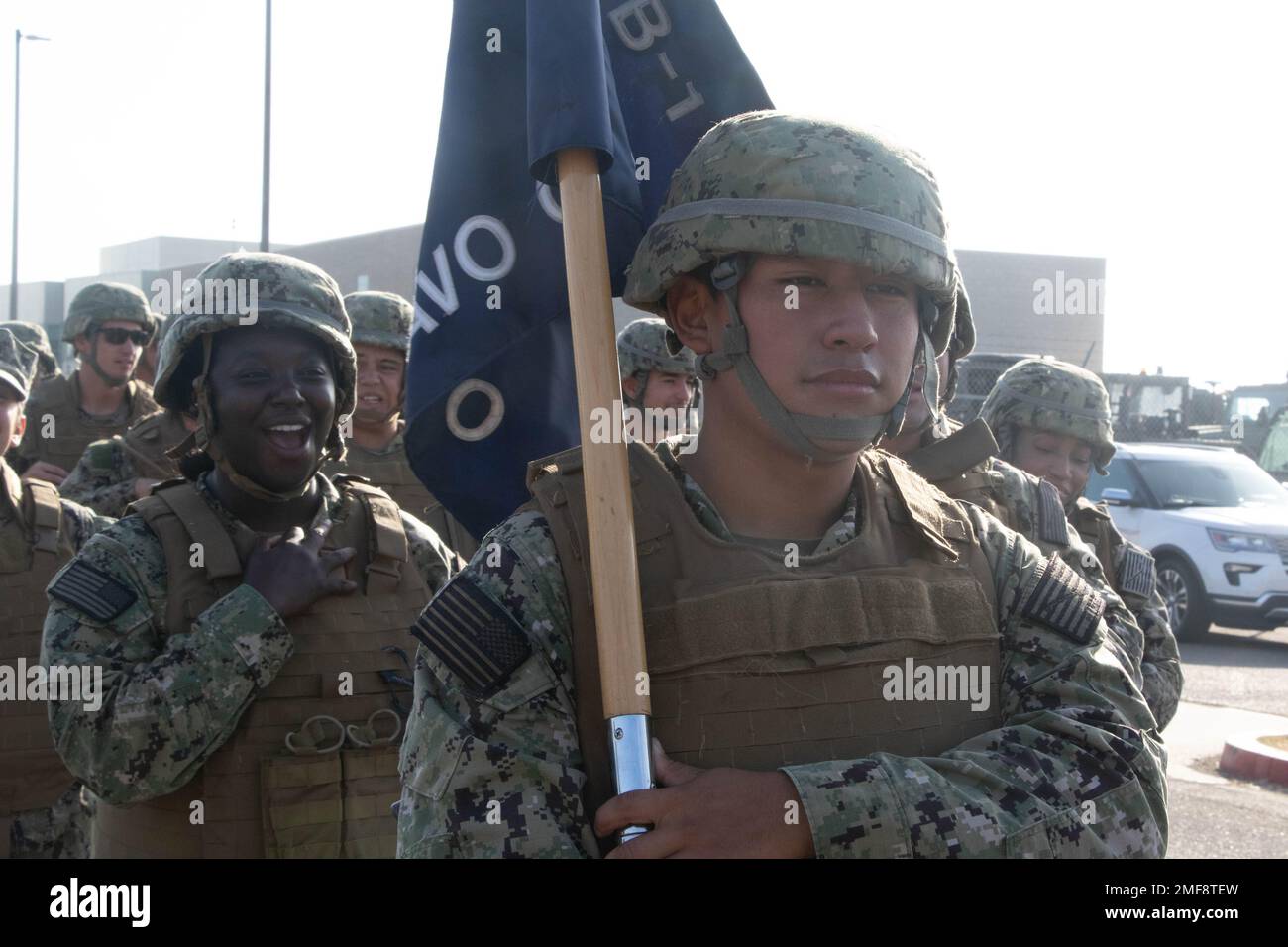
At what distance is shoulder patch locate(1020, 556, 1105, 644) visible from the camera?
2186 millimetres

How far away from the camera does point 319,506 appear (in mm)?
3510

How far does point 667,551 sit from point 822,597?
10.2 inches

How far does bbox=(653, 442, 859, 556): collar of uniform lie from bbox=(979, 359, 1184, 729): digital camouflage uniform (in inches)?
88.2

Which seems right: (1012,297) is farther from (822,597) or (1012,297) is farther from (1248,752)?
(822,597)

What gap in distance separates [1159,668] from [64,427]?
234 inches

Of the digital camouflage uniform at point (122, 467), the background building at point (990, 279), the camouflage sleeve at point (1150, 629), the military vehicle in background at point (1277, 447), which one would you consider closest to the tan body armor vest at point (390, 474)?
the digital camouflage uniform at point (122, 467)

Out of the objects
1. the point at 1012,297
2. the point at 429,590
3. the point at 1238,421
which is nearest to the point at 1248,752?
the point at 429,590

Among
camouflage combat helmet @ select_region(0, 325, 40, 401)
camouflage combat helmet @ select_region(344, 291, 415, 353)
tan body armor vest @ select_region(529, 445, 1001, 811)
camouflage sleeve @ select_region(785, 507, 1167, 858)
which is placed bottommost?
camouflage sleeve @ select_region(785, 507, 1167, 858)

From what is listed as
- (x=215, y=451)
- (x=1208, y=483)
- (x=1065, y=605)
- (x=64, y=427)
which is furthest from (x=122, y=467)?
(x=1208, y=483)

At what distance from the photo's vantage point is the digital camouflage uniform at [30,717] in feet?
14.1

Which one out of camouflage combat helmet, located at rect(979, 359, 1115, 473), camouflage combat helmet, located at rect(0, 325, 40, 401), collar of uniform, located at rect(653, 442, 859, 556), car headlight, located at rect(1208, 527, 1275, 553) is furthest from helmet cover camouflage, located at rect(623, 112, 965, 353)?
car headlight, located at rect(1208, 527, 1275, 553)

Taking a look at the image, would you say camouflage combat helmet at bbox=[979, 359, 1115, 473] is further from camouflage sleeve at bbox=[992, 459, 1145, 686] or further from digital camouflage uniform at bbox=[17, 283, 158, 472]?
digital camouflage uniform at bbox=[17, 283, 158, 472]

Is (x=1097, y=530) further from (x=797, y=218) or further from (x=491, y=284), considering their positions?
(x=797, y=218)

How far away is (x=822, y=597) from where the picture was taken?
2.13 m
